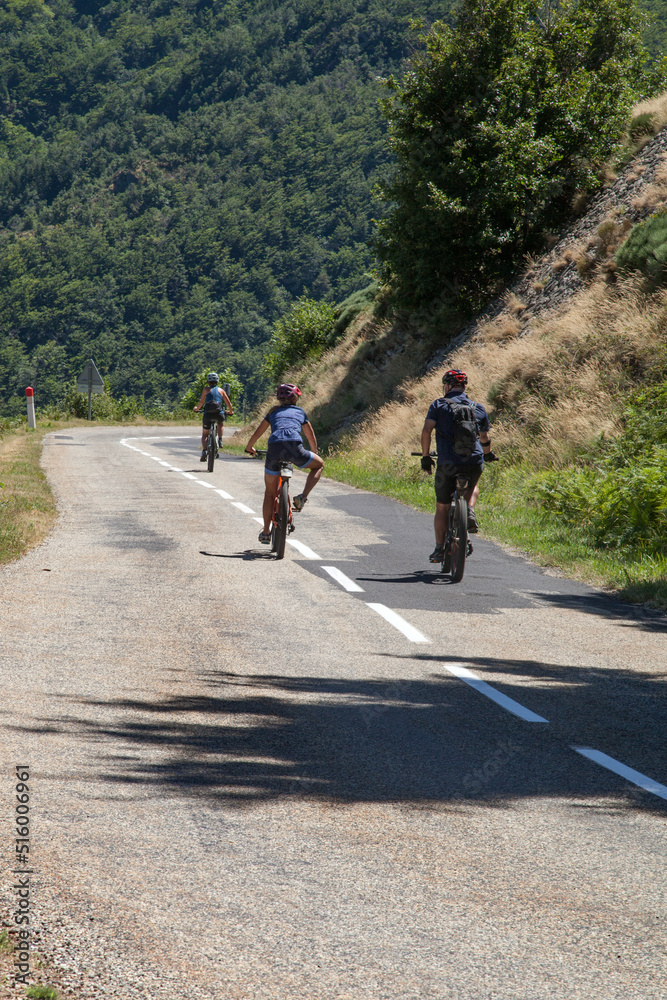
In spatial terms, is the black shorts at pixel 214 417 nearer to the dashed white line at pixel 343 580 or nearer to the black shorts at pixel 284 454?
the black shorts at pixel 284 454

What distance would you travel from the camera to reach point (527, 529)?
13906mm

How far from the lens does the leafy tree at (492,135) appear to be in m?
26.0

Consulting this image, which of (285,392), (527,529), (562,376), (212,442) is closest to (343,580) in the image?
(285,392)

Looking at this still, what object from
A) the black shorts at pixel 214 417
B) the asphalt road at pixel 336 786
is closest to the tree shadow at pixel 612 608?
the asphalt road at pixel 336 786

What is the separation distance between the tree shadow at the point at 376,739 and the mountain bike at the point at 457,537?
3748 millimetres

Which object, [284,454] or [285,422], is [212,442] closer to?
[285,422]

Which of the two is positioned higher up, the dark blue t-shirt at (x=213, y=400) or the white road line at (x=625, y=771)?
the dark blue t-shirt at (x=213, y=400)

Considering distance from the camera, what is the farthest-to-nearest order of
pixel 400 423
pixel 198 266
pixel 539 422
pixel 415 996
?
1. pixel 198 266
2. pixel 400 423
3. pixel 539 422
4. pixel 415 996

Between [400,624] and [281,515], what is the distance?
323cm

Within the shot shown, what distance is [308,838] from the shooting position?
3715mm

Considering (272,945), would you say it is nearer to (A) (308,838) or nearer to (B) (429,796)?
(A) (308,838)

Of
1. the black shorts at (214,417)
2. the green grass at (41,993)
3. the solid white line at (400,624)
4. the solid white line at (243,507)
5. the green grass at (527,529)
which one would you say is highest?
the black shorts at (214,417)

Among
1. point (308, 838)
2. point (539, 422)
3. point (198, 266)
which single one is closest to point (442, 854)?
point (308, 838)

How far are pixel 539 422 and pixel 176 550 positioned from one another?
10.3 m
